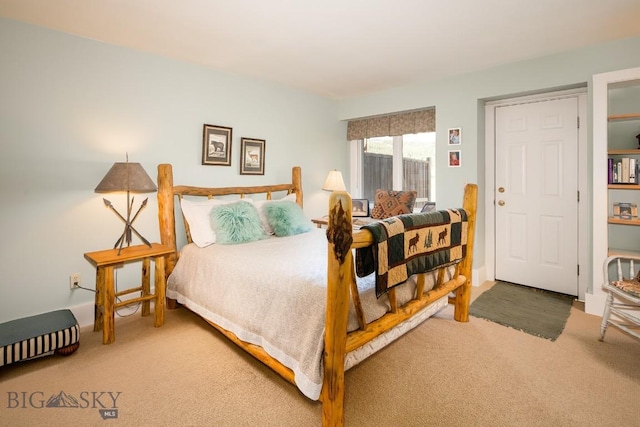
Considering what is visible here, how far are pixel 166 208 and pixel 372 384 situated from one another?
222 centimetres

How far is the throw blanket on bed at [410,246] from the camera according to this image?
5.46ft

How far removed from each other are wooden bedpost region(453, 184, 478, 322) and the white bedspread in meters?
0.83

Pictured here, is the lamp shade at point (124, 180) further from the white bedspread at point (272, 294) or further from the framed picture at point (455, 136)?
the framed picture at point (455, 136)

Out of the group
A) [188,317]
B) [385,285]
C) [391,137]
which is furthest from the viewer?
[391,137]

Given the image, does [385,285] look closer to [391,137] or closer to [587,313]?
[587,313]

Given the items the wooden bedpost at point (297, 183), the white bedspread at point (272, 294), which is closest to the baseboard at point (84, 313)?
the white bedspread at point (272, 294)

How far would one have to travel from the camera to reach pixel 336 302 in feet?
4.86

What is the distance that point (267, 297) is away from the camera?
6.40 ft

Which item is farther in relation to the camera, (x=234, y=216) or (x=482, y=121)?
(x=482, y=121)

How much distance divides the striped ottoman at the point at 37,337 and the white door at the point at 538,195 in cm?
419

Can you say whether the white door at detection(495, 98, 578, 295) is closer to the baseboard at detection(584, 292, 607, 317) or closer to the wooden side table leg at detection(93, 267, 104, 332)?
the baseboard at detection(584, 292, 607, 317)

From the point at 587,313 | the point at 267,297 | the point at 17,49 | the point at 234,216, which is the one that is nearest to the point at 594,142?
the point at 587,313

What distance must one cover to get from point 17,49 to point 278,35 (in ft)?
6.21

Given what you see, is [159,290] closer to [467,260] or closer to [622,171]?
[467,260]
